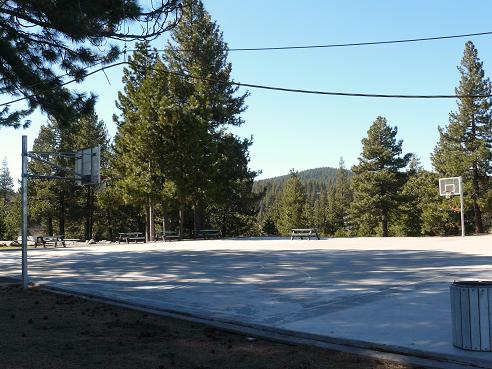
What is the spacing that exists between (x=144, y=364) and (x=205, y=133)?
2979 cm

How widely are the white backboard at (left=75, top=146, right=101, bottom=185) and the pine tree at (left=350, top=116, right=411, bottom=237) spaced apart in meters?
42.1

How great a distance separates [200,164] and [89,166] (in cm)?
1893

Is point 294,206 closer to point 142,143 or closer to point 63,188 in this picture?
point 63,188

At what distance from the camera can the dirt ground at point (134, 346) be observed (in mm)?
5426

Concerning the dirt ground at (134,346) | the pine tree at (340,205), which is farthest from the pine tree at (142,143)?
the pine tree at (340,205)

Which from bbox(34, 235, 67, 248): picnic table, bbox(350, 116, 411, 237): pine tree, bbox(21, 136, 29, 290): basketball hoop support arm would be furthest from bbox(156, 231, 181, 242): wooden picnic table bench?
bbox(350, 116, 411, 237): pine tree

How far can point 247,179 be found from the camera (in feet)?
139

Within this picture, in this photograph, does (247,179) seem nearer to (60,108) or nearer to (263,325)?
(60,108)

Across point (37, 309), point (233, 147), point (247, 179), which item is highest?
point (233, 147)

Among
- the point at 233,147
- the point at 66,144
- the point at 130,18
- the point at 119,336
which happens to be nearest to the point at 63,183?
the point at 66,144

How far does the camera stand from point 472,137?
48.4 metres

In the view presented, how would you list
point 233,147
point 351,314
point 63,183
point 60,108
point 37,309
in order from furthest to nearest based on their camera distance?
point 63,183
point 233,147
point 60,108
point 37,309
point 351,314

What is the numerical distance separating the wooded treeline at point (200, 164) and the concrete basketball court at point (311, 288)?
11.9 m

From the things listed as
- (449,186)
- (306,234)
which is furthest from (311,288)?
(449,186)
